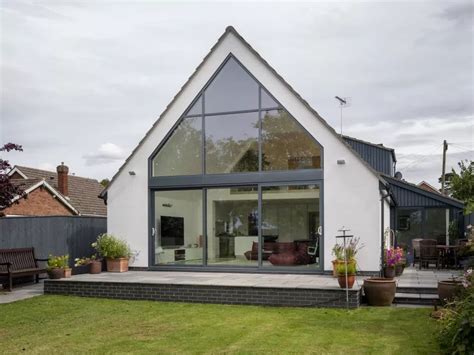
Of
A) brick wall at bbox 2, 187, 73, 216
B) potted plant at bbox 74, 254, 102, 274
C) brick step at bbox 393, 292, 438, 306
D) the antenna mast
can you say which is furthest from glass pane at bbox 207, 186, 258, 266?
brick wall at bbox 2, 187, 73, 216

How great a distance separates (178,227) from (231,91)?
4.03 m

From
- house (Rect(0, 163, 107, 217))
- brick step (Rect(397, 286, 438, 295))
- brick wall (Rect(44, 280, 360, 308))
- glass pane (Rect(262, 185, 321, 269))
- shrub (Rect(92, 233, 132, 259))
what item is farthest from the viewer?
house (Rect(0, 163, 107, 217))

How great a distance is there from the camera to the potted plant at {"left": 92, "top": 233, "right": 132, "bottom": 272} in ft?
44.2

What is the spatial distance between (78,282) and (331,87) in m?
11.8

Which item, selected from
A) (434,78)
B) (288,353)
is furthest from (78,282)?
(434,78)

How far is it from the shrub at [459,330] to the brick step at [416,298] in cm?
300

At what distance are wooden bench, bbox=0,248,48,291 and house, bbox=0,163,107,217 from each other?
7.50 m

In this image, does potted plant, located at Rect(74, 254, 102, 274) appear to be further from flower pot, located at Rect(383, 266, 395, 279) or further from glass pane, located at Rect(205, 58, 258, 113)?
flower pot, located at Rect(383, 266, 395, 279)

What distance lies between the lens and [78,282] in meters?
11.2

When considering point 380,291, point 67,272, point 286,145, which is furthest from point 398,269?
point 67,272

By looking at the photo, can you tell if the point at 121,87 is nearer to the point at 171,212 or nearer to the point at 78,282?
the point at 171,212

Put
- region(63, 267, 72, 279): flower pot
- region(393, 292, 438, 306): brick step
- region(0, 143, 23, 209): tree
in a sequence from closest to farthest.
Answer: region(0, 143, 23, 209): tree
region(393, 292, 438, 306): brick step
region(63, 267, 72, 279): flower pot

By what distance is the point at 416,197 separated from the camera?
18.2 metres

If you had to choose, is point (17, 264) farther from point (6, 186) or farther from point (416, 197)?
point (416, 197)
